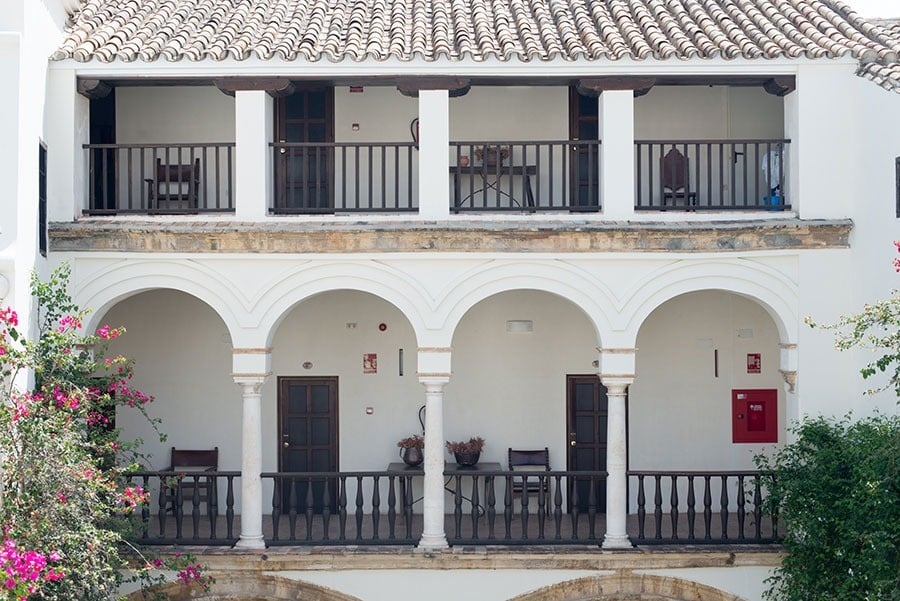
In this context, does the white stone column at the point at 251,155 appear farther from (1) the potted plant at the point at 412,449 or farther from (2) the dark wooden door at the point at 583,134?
(2) the dark wooden door at the point at 583,134

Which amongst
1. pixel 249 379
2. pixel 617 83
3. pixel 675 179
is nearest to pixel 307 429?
pixel 249 379

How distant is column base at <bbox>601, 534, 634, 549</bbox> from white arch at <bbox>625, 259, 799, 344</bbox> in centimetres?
218

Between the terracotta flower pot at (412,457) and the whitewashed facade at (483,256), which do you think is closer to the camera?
the whitewashed facade at (483,256)

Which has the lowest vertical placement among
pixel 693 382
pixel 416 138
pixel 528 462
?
pixel 528 462

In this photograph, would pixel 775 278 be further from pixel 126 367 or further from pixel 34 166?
pixel 34 166

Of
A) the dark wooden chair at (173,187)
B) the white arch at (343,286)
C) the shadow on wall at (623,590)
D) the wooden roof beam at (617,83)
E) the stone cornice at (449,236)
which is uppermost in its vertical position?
the wooden roof beam at (617,83)

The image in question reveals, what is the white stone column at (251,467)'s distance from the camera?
12656 mm

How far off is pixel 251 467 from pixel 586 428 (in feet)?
14.5

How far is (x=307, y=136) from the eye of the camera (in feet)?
48.1

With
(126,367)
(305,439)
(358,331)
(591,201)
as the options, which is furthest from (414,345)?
(126,367)

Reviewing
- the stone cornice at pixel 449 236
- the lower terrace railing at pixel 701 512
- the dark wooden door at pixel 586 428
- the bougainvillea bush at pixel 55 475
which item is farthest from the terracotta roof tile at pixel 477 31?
the lower terrace railing at pixel 701 512

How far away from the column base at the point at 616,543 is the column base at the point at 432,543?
5.63 ft

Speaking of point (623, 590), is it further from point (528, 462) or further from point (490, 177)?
point (490, 177)

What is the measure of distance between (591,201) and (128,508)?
6.26 metres
